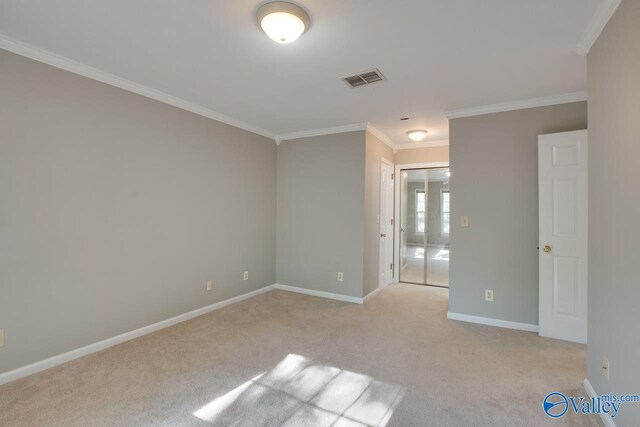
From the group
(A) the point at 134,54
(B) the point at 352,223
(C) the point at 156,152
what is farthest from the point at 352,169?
(A) the point at 134,54

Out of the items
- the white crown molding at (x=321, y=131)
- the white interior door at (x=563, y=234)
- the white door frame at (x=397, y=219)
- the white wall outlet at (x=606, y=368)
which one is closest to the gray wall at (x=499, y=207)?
the white interior door at (x=563, y=234)

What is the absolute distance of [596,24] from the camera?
1.92 meters

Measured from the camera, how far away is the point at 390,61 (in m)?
2.47

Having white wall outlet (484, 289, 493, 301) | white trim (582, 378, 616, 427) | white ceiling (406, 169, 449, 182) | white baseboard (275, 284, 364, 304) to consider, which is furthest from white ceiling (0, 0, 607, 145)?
white baseboard (275, 284, 364, 304)

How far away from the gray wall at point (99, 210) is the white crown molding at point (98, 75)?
0.05 m

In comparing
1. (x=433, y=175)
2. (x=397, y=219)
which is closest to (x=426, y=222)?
(x=397, y=219)

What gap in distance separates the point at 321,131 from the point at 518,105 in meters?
2.44

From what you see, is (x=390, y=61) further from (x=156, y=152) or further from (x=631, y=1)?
(x=156, y=152)

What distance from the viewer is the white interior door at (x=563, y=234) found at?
293 cm

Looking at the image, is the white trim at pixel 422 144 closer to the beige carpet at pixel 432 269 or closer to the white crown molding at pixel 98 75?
the beige carpet at pixel 432 269

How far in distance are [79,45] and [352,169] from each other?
3091 millimetres

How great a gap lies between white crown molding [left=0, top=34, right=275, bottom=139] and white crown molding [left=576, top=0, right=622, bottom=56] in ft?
11.5

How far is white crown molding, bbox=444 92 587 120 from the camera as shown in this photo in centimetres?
309

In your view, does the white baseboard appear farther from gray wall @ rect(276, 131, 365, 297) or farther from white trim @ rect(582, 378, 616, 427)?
white trim @ rect(582, 378, 616, 427)
